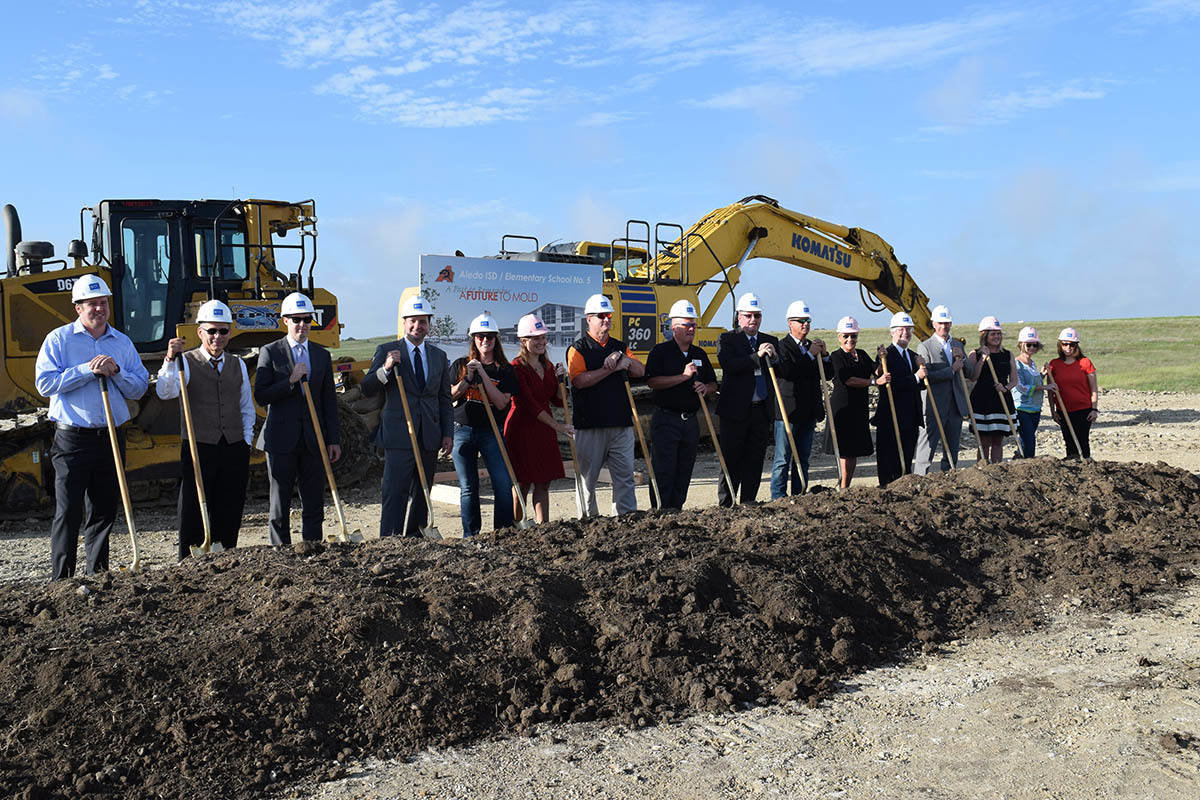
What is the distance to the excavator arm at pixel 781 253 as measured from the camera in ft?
48.8

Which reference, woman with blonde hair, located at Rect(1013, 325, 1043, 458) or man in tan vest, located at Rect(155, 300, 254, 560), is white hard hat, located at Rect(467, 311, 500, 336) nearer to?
man in tan vest, located at Rect(155, 300, 254, 560)

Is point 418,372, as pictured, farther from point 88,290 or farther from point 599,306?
point 88,290

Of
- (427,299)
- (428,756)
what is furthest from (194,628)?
(427,299)

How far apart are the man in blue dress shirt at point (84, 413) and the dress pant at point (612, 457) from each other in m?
2.98

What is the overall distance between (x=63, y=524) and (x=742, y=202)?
35.5ft

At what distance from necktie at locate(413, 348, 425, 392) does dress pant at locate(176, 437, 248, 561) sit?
1148 mm

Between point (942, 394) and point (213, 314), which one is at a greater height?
point (213, 314)

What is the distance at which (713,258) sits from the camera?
592 inches

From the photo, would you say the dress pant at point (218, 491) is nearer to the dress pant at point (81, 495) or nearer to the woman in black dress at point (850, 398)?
the dress pant at point (81, 495)

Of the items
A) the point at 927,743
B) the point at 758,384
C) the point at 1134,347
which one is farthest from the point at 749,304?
the point at 1134,347

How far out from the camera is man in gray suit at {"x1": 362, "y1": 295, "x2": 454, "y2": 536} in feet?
24.1

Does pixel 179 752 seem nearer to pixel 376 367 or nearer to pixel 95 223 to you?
pixel 376 367

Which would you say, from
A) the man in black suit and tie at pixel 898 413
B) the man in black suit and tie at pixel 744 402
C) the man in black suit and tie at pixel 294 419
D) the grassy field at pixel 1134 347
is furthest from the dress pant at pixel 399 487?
the grassy field at pixel 1134 347

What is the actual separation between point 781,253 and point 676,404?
8.10m
